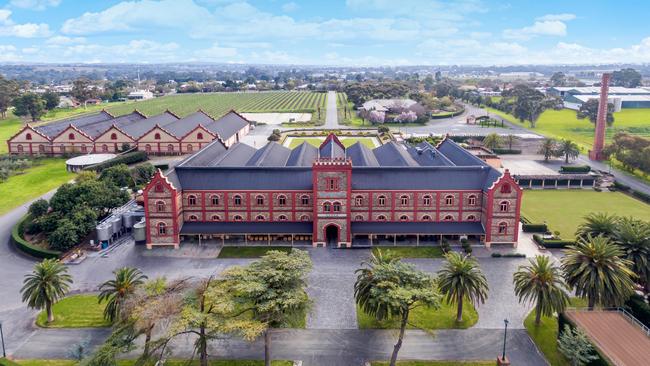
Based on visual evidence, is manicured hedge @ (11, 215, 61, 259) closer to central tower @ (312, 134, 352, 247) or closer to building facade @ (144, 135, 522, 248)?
building facade @ (144, 135, 522, 248)

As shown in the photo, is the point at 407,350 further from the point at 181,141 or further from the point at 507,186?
→ the point at 181,141

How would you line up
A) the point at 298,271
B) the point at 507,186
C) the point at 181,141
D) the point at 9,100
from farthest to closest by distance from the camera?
the point at 9,100
the point at 181,141
the point at 507,186
the point at 298,271

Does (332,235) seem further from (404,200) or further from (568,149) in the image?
(568,149)

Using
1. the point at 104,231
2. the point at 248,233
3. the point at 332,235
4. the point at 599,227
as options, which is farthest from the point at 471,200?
the point at 104,231

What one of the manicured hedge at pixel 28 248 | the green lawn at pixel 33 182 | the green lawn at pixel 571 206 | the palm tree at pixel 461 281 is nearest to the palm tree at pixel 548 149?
the green lawn at pixel 571 206

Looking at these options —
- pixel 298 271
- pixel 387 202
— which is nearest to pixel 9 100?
pixel 387 202
